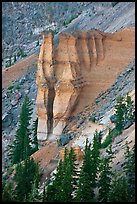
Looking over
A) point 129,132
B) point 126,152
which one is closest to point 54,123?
point 129,132

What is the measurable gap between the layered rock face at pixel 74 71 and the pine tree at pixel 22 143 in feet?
3.54

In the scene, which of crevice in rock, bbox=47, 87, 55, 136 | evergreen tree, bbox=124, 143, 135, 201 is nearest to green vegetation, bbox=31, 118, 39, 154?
crevice in rock, bbox=47, 87, 55, 136

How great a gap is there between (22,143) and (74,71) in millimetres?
5174

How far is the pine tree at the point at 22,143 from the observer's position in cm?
4391

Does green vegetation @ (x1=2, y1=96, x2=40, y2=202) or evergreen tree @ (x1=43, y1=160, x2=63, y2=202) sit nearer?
evergreen tree @ (x1=43, y1=160, x2=63, y2=202)

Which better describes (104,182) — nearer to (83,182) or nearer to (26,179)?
(83,182)

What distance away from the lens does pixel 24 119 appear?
47.9 metres

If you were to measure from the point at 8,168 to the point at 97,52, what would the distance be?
9275 millimetres

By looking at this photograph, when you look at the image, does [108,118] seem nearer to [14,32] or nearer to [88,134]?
[88,134]

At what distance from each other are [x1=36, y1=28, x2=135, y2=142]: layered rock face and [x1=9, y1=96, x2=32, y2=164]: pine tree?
1080mm

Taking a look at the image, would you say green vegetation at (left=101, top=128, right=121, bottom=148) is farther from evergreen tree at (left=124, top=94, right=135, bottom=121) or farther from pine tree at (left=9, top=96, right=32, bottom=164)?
pine tree at (left=9, top=96, right=32, bottom=164)

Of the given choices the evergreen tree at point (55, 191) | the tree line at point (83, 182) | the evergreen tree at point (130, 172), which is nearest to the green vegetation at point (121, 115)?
the tree line at point (83, 182)

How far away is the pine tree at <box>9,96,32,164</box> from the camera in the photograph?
43906 millimetres

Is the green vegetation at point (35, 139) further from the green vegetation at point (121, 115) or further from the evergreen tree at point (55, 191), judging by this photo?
the evergreen tree at point (55, 191)
